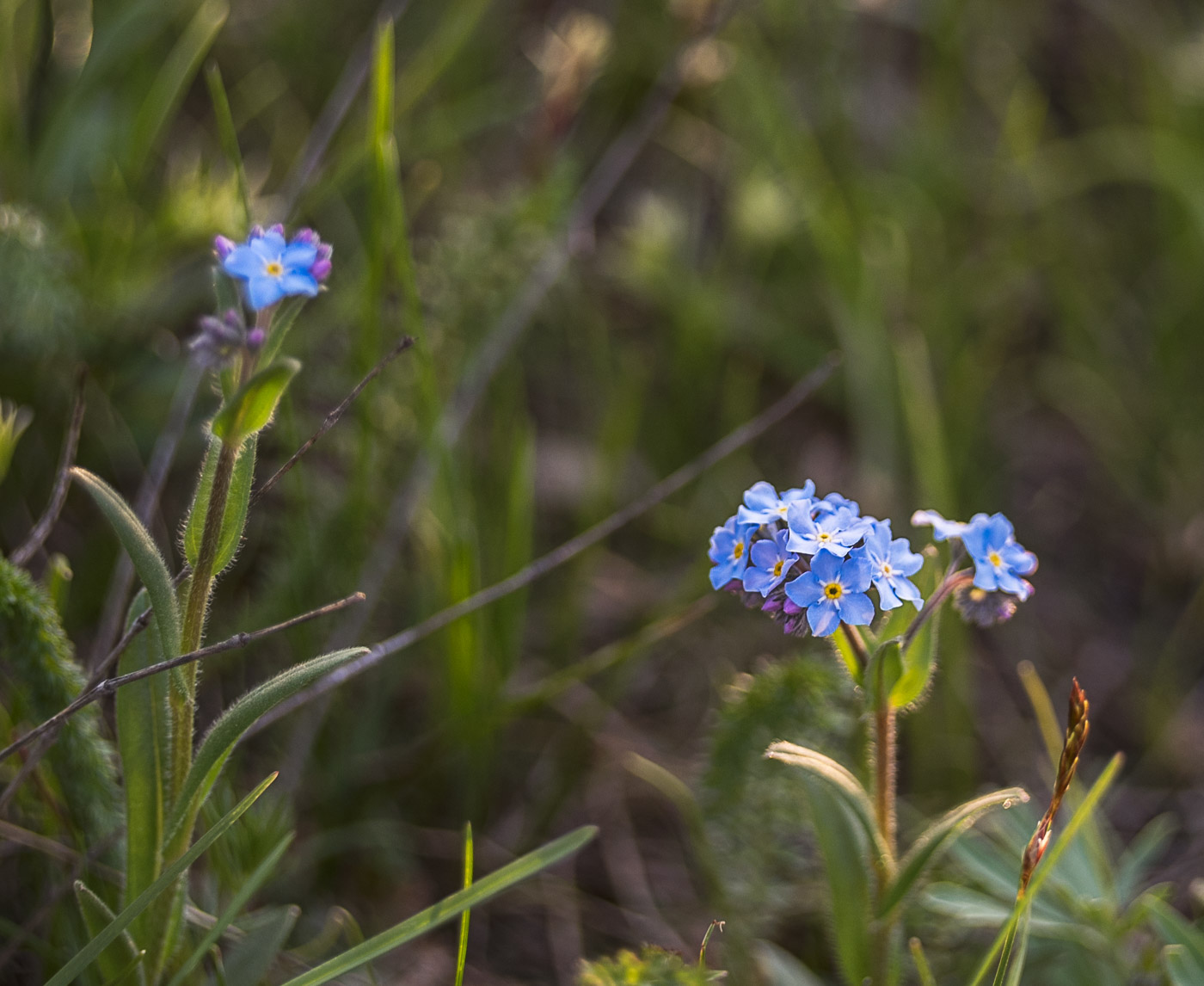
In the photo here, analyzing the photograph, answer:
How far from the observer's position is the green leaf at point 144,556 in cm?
162

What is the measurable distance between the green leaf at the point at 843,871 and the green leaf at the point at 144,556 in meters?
1.24

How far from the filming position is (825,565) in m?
1.72

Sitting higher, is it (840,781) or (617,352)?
(840,781)

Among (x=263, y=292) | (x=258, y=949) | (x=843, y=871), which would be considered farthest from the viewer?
(x=843, y=871)

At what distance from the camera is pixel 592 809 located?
320 centimetres

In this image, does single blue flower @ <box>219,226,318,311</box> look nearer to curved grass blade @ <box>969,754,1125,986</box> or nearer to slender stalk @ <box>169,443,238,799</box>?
slender stalk @ <box>169,443,238,799</box>

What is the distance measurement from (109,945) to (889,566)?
4.98ft

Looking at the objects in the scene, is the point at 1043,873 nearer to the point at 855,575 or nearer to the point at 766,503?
the point at 855,575

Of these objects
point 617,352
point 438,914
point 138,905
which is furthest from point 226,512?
point 617,352

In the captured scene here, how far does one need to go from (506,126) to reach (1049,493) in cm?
287

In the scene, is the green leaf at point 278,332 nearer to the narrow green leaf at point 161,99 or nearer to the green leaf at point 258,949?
the green leaf at point 258,949

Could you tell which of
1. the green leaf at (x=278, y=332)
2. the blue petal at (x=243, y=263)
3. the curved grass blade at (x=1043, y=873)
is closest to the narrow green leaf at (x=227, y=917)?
the green leaf at (x=278, y=332)

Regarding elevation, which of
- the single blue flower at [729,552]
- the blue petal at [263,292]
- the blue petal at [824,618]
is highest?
the blue petal at [263,292]

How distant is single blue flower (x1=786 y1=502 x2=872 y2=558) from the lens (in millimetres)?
1720
